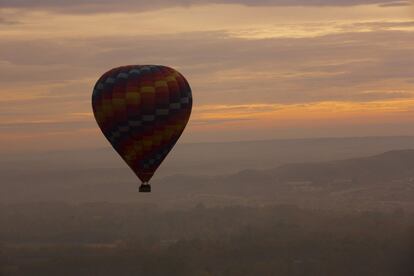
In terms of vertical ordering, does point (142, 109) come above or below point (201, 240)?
above

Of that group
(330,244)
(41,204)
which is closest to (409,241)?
(330,244)

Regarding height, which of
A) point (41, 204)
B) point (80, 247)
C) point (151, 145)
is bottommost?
point (41, 204)

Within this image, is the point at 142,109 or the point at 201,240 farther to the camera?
the point at 201,240

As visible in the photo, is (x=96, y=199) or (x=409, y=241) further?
(x=96, y=199)

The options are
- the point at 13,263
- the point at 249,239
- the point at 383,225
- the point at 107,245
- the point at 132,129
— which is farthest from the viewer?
the point at 383,225

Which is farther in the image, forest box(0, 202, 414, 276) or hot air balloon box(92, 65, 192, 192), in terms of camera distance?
forest box(0, 202, 414, 276)

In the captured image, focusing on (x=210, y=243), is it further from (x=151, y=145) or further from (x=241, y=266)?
(x=151, y=145)

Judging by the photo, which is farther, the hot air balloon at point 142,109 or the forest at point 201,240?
the forest at point 201,240

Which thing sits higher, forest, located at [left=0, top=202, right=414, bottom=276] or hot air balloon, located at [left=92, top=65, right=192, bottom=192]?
hot air balloon, located at [left=92, top=65, right=192, bottom=192]
